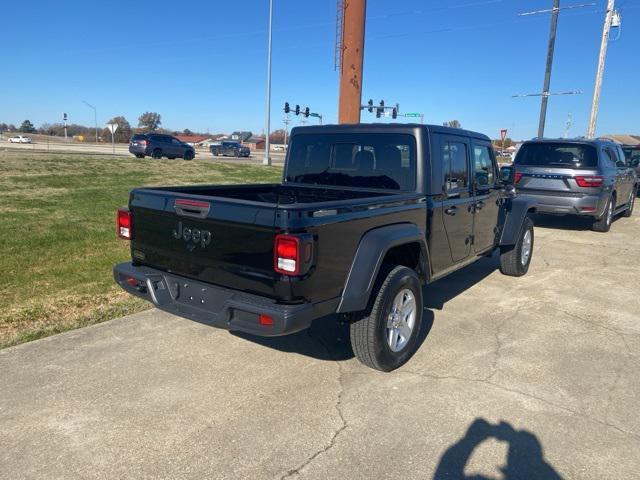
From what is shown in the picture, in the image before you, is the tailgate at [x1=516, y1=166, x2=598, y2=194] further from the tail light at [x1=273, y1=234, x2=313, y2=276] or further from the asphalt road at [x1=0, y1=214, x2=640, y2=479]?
the tail light at [x1=273, y1=234, x2=313, y2=276]

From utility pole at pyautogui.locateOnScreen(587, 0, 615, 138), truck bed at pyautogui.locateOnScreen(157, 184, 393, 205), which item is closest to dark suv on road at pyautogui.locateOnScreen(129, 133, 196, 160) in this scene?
utility pole at pyautogui.locateOnScreen(587, 0, 615, 138)

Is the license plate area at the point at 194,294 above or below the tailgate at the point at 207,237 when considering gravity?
below

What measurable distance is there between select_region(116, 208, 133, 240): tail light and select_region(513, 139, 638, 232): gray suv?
7.57 metres

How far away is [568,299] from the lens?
5879 millimetres

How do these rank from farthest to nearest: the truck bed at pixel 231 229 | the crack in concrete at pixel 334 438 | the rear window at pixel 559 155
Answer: the rear window at pixel 559 155, the truck bed at pixel 231 229, the crack in concrete at pixel 334 438

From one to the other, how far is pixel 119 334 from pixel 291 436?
213 cm

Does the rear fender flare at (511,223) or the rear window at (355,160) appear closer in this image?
the rear window at (355,160)

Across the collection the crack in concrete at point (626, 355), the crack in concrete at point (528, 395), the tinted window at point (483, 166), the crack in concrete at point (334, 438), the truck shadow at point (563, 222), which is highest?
the tinted window at point (483, 166)

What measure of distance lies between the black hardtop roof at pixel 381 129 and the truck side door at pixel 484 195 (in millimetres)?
283

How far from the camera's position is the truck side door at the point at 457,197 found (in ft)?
14.8

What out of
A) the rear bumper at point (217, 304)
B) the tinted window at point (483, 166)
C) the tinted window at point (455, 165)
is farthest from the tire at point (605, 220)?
the rear bumper at point (217, 304)

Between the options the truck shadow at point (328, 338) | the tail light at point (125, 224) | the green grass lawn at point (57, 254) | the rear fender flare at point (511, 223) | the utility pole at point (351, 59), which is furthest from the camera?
the utility pole at point (351, 59)

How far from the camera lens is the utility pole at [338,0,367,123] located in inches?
477

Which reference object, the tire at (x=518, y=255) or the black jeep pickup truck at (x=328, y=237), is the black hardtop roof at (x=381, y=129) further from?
the tire at (x=518, y=255)
